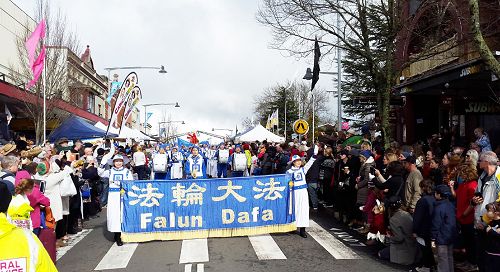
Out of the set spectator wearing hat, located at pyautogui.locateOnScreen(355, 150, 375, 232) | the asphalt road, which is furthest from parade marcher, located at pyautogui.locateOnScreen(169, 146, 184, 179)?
spectator wearing hat, located at pyautogui.locateOnScreen(355, 150, 375, 232)

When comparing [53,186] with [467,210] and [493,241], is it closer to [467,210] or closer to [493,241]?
[467,210]

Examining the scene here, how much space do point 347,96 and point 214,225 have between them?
4100cm

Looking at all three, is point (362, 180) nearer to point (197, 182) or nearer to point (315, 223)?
point (315, 223)

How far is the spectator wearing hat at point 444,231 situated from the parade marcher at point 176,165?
15.1 metres

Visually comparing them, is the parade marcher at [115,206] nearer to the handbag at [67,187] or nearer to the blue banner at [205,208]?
the blue banner at [205,208]

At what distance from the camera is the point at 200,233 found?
10.1 meters

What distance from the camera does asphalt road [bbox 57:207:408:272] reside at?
7.99 meters

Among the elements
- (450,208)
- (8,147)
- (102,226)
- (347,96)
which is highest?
(347,96)

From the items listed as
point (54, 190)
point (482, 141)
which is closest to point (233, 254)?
point (54, 190)

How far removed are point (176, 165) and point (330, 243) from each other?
1267 cm

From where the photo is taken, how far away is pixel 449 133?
18000 mm

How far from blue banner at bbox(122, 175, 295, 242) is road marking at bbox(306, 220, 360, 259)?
650mm

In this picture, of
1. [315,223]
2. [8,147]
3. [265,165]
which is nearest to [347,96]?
[265,165]

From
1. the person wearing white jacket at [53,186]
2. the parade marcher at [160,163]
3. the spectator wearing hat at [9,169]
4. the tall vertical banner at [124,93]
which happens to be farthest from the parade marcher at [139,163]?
the spectator wearing hat at [9,169]
